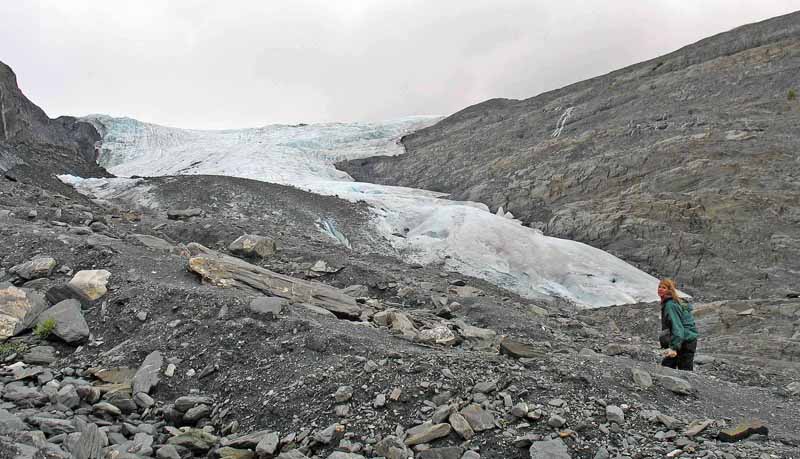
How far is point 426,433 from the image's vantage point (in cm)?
394

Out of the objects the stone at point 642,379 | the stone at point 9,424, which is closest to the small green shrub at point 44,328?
the stone at point 9,424

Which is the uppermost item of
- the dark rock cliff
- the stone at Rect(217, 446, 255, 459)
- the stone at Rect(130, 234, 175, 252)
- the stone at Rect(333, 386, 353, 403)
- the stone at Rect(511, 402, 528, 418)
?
the dark rock cliff

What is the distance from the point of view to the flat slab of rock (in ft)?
24.5

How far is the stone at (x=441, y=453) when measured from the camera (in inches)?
147

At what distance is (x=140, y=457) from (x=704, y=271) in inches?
683

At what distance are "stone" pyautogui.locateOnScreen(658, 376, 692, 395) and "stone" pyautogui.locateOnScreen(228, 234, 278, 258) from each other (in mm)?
8113

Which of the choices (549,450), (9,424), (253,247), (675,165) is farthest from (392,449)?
(675,165)

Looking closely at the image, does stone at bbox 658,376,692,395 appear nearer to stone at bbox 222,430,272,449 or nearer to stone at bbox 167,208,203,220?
stone at bbox 222,430,272,449

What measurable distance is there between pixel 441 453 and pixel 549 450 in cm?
75

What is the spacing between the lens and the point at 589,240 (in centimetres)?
1950

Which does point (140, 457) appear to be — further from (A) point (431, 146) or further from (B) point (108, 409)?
(A) point (431, 146)

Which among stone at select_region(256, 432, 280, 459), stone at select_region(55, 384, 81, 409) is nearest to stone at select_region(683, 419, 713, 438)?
stone at select_region(256, 432, 280, 459)

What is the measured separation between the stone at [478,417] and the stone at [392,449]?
1.77ft

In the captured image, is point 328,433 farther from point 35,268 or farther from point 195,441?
point 35,268
